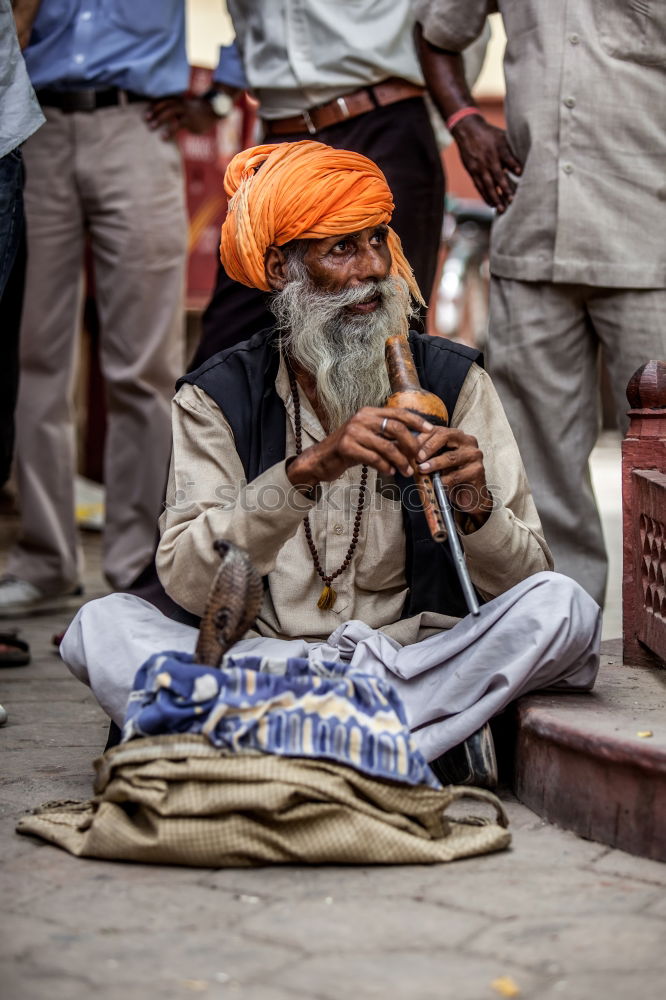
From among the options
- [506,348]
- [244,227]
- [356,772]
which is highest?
[244,227]

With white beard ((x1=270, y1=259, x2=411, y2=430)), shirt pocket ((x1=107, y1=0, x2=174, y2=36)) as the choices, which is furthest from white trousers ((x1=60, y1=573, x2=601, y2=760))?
shirt pocket ((x1=107, y1=0, x2=174, y2=36))

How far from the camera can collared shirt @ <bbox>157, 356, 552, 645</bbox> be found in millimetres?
3012

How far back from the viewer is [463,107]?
13.3 feet

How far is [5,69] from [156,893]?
2.28m

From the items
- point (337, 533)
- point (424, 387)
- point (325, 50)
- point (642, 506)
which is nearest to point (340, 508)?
point (337, 533)

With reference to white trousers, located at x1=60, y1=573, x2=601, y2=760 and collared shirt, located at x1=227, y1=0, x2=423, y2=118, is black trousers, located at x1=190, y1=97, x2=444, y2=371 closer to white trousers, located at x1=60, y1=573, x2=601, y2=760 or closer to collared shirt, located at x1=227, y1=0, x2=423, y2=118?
collared shirt, located at x1=227, y1=0, x2=423, y2=118

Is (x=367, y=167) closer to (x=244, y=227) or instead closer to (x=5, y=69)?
(x=244, y=227)

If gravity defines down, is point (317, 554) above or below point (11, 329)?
below

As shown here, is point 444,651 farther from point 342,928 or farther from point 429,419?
point 342,928

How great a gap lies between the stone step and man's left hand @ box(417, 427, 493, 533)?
0.41 meters

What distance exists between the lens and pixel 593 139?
3783 mm

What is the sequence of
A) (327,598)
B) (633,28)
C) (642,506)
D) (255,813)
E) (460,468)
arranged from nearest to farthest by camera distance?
1. (255,813)
2. (460,468)
3. (327,598)
4. (642,506)
5. (633,28)

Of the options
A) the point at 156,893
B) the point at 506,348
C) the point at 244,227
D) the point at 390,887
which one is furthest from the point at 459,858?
the point at 506,348

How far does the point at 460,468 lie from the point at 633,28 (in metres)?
1.57
